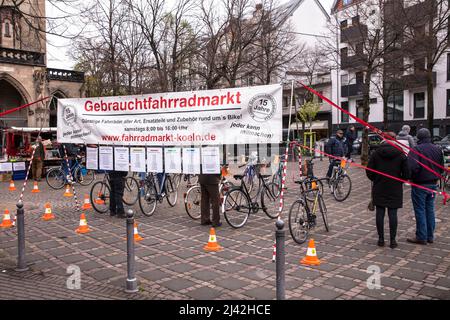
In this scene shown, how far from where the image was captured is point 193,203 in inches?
350

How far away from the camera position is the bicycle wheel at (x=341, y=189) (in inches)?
428

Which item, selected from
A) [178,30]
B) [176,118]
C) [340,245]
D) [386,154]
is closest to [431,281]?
[340,245]

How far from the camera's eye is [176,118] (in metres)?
7.83

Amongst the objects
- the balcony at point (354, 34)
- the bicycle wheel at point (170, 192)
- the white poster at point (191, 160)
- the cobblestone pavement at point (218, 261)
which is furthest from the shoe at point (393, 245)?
the balcony at point (354, 34)

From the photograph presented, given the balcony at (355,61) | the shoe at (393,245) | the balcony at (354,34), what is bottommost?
the shoe at (393,245)

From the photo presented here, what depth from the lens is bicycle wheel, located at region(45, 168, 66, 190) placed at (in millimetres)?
14358

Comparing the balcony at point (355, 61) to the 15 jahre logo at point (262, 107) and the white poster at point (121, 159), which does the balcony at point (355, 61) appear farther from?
the white poster at point (121, 159)

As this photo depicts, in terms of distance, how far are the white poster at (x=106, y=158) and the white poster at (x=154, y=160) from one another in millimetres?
961

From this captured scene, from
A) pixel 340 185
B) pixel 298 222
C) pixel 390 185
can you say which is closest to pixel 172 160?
pixel 298 222

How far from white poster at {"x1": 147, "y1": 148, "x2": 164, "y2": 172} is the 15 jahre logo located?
7.94 feet

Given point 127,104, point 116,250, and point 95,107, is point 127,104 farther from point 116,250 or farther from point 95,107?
point 116,250

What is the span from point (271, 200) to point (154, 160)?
336 cm

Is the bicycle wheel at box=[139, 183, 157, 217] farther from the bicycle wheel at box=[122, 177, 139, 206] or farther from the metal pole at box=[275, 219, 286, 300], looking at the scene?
the metal pole at box=[275, 219, 286, 300]

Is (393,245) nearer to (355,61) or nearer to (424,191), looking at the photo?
(424,191)
